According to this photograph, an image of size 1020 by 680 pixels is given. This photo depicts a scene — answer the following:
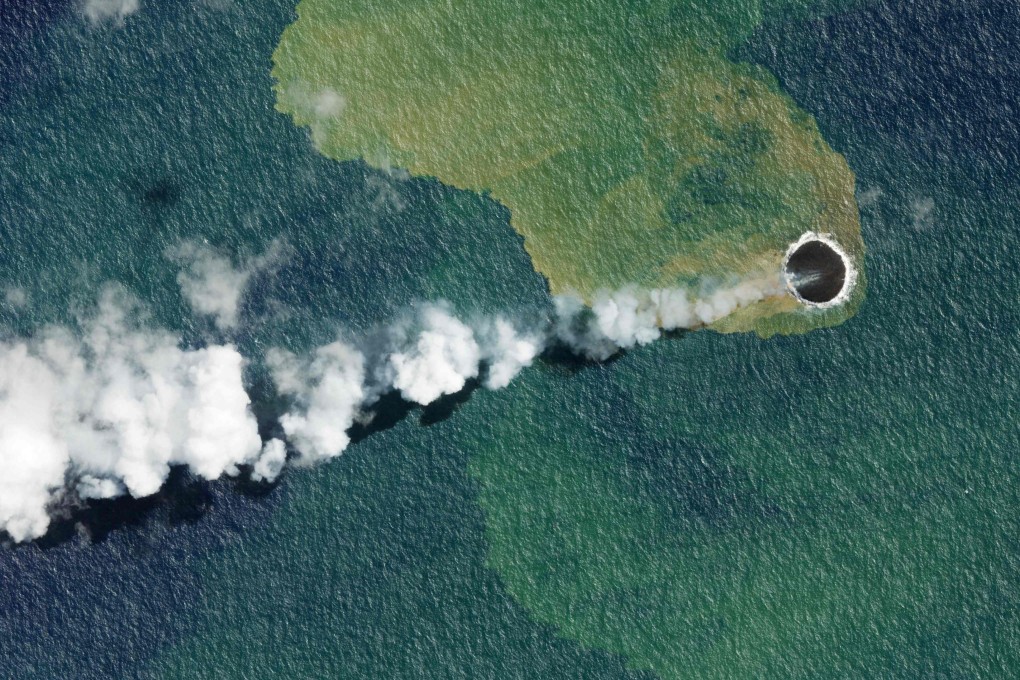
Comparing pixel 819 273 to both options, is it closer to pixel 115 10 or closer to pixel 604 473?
pixel 604 473

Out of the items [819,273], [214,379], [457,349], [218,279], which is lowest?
[214,379]

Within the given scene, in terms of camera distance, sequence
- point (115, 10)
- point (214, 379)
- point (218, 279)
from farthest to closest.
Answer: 1. point (115, 10)
2. point (218, 279)
3. point (214, 379)

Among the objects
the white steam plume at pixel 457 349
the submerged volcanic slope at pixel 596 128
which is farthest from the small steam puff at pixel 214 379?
the submerged volcanic slope at pixel 596 128

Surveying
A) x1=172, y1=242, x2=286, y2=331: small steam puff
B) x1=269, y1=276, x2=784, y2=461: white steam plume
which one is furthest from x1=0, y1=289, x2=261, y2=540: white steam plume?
x1=269, y1=276, x2=784, y2=461: white steam plume

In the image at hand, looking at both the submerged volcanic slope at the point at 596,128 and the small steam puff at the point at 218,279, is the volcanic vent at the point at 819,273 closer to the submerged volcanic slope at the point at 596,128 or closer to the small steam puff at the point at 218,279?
the submerged volcanic slope at the point at 596,128

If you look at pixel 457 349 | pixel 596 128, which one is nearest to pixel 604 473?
pixel 457 349

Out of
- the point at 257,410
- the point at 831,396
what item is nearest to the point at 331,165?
the point at 257,410
